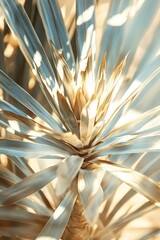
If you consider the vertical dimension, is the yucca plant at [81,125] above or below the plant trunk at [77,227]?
above

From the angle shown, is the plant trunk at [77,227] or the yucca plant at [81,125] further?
the plant trunk at [77,227]

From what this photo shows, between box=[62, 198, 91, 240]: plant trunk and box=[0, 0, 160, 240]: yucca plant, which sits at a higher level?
box=[0, 0, 160, 240]: yucca plant

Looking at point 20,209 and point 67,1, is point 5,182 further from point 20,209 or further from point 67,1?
point 67,1

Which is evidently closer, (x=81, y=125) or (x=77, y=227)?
(x=81, y=125)

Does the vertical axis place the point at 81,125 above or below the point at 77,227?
above

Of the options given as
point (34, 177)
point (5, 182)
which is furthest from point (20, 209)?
point (34, 177)

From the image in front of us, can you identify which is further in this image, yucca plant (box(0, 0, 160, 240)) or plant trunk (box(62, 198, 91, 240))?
plant trunk (box(62, 198, 91, 240))
